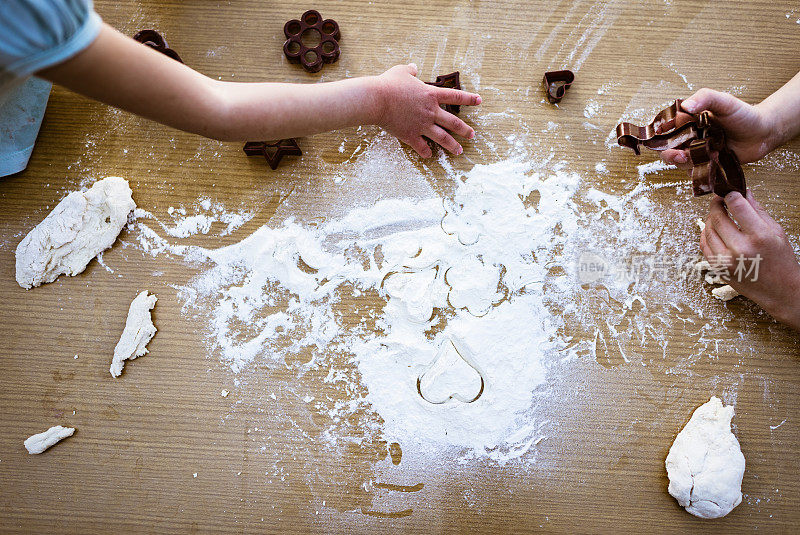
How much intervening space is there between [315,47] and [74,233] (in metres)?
0.52

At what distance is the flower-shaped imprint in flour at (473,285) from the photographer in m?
0.86

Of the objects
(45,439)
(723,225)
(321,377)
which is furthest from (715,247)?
(45,439)

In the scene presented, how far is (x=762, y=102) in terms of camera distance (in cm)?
85

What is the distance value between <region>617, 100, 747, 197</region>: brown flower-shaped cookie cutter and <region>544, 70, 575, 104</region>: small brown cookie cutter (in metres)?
0.12

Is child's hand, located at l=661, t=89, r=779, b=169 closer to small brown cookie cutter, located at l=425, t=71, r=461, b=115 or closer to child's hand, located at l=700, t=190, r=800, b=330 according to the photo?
child's hand, located at l=700, t=190, r=800, b=330

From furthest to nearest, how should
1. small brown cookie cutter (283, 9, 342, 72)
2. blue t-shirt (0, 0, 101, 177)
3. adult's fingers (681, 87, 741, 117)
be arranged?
1. small brown cookie cutter (283, 9, 342, 72)
2. adult's fingers (681, 87, 741, 117)
3. blue t-shirt (0, 0, 101, 177)

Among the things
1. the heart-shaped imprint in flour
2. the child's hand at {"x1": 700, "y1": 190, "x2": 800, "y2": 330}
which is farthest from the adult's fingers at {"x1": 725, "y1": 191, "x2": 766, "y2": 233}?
the heart-shaped imprint in flour

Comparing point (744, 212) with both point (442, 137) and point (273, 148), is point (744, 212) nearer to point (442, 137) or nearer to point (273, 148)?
point (442, 137)

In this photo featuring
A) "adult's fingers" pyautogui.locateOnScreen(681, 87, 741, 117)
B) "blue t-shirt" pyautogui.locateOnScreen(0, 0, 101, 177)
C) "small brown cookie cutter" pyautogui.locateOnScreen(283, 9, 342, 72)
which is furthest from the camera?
"small brown cookie cutter" pyautogui.locateOnScreen(283, 9, 342, 72)

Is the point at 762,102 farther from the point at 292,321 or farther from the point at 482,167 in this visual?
the point at 292,321

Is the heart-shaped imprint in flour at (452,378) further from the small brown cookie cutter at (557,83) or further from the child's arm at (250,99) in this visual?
the small brown cookie cutter at (557,83)

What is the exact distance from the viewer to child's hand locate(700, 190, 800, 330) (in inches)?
31.1

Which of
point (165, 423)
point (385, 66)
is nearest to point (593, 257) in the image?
point (385, 66)

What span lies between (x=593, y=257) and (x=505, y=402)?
0.94 ft
